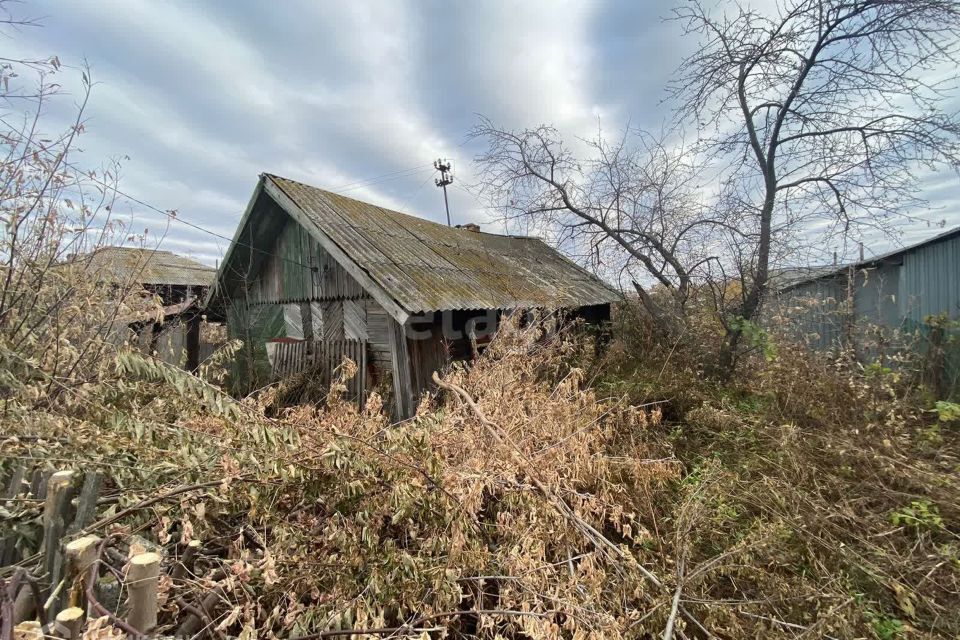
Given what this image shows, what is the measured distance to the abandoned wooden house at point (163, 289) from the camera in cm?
366

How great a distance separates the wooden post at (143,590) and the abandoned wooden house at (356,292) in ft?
11.4

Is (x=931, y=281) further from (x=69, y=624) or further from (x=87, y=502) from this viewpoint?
(x=87, y=502)

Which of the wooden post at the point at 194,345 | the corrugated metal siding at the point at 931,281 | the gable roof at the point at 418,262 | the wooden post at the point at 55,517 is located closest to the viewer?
the wooden post at the point at 55,517

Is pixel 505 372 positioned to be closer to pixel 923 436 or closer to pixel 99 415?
Answer: pixel 99 415

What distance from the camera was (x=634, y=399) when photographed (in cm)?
556

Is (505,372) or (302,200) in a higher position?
(302,200)

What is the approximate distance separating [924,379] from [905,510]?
3.94 meters

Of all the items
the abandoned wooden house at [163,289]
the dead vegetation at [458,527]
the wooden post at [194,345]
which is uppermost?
the abandoned wooden house at [163,289]

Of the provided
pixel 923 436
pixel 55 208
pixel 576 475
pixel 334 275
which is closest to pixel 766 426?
pixel 923 436

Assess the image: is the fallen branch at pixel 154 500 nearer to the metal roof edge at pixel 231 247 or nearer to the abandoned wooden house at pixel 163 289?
the abandoned wooden house at pixel 163 289

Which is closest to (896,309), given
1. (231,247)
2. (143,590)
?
(143,590)

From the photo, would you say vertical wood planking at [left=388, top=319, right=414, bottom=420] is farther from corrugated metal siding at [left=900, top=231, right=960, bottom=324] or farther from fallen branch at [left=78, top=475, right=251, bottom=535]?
corrugated metal siding at [left=900, top=231, right=960, bottom=324]

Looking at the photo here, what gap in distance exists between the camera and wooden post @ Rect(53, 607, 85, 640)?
1.21 m

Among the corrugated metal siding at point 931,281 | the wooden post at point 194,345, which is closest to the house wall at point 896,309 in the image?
the corrugated metal siding at point 931,281
